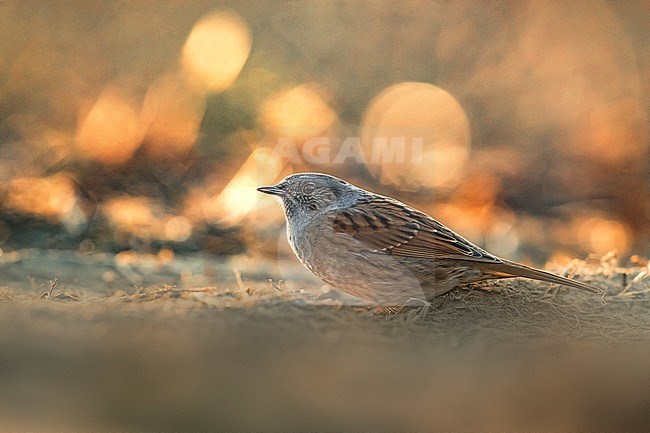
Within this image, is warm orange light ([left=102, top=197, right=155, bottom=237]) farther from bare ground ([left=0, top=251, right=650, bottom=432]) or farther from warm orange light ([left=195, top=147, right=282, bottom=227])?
bare ground ([left=0, top=251, right=650, bottom=432])

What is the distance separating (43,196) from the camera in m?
3.40

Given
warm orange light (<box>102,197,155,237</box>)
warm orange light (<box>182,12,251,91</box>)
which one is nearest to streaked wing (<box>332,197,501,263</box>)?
warm orange light (<box>102,197,155,237</box>)

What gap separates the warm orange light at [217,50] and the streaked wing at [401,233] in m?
1.94

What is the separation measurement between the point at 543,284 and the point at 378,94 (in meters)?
2.11

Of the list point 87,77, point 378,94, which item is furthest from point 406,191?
point 87,77

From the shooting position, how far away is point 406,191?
11.9 ft

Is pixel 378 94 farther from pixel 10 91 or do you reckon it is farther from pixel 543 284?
pixel 543 284

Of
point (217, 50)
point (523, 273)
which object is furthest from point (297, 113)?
point (523, 273)

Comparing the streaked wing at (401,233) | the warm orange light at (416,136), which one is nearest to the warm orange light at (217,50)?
the warm orange light at (416,136)

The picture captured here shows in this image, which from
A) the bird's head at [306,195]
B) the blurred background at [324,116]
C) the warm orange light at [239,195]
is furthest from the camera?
the blurred background at [324,116]

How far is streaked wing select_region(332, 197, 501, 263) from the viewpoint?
1971mm

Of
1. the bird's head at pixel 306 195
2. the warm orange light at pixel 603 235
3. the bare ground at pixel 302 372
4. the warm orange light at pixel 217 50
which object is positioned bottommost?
the bare ground at pixel 302 372

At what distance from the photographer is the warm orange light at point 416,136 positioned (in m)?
3.54

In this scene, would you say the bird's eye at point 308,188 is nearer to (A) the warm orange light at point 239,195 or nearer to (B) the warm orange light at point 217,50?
(A) the warm orange light at point 239,195
